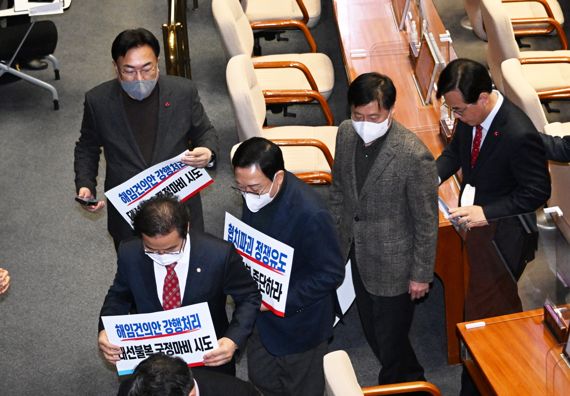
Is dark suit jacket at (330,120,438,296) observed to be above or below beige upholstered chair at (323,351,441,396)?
above

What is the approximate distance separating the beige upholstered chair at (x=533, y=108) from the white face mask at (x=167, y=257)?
2254 millimetres

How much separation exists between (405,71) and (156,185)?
2.22 meters

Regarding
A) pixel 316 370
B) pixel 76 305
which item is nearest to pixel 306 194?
pixel 316 370

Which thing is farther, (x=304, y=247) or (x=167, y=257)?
(x=304, y=247)

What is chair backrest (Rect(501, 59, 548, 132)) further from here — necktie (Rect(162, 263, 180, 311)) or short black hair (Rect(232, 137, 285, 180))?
necktie (Rect(162, 263, 180, 311))

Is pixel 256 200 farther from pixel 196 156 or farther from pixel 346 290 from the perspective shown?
pixel 346 290

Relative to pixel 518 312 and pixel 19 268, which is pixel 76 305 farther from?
pixel 518 312

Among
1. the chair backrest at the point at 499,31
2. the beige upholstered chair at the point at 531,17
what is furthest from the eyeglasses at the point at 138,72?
the beige upholstered chair at the point at 531,17

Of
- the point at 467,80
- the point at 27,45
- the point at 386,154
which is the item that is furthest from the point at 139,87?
the point at 27,45

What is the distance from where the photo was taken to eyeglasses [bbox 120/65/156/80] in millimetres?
4781

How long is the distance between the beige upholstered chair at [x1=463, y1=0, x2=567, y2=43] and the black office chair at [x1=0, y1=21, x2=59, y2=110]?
120 inches

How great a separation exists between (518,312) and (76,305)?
2637 mm

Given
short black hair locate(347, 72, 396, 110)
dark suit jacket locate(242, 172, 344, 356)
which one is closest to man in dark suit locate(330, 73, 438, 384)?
short black hair locate(347, 72, 396, 110)

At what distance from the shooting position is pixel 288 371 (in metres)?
4.61
